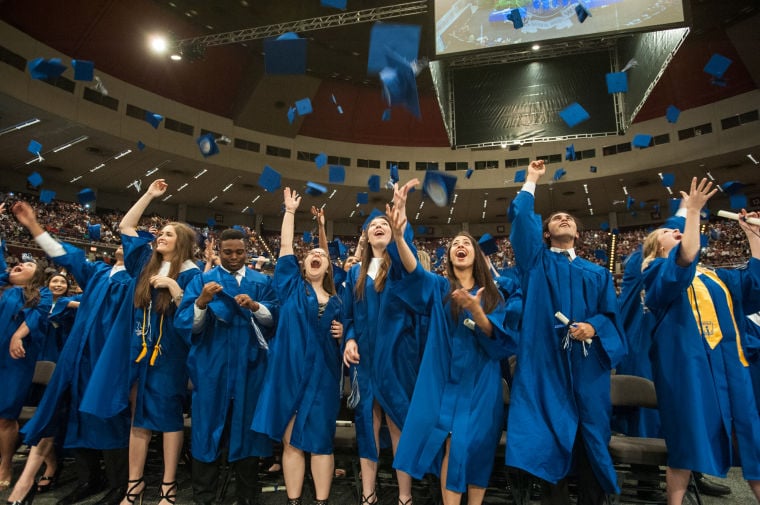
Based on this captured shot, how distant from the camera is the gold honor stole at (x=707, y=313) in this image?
2.53 m

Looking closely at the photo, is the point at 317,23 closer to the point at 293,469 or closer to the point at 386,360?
the point at 386,360

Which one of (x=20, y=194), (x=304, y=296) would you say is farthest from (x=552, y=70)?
(x=20, y=194)

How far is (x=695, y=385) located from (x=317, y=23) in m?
11.5

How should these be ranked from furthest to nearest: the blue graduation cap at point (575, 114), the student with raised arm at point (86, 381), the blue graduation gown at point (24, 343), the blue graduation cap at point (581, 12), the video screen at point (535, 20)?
the blue graduation cap at point (575, 114) < the blue graduation cap at point (581, 12) < the video screen at point (535, 20) < the blue graduation gown at point (24, 343) < the student with raised arm at point (86, 381)

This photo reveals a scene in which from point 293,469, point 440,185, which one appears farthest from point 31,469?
point 440,185

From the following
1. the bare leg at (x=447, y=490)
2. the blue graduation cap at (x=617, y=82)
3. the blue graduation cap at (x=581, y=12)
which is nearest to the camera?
the bare leg at (x=447, y=490)

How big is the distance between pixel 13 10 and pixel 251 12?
595 centimetres

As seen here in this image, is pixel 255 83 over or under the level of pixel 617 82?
over

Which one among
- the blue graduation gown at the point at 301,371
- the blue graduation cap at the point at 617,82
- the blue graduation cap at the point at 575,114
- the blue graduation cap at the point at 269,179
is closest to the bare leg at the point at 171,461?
the blue graduation gown at the point at 301,371

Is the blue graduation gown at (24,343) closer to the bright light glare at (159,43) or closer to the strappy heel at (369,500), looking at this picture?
the strappy heel at (369,500)

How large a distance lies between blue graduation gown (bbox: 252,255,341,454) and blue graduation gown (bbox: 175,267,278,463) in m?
0.20

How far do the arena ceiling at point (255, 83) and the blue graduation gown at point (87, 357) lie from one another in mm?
11602

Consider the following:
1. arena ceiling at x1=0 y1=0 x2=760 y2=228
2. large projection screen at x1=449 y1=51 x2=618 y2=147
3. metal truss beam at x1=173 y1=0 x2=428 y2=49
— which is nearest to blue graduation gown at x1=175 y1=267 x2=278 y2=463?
large projection screen at x1=449 y1=51 x2=618 y2=147

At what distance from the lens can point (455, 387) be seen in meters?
2.41
